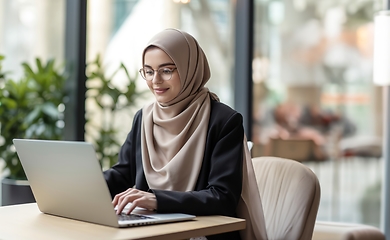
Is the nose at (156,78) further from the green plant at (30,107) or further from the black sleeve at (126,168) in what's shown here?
the green plant at (30,107)

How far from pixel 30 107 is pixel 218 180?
5.32ft

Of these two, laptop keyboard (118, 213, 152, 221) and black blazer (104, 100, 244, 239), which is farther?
black blazer (104, 100, 244, 239)

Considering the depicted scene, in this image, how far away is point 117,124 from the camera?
131 inches

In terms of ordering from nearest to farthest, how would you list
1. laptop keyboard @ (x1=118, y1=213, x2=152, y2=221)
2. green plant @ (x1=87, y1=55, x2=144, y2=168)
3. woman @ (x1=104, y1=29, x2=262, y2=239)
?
laptop keyboard @ (x1=118, y1=213, x2=152, y2=221)
woman @ (x1=104, y1=29, x2=262, y2=239)
green plant @ (x1=87, y1=55, x2=144, y2=168)

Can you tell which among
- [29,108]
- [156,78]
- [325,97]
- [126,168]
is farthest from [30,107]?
[325,97]

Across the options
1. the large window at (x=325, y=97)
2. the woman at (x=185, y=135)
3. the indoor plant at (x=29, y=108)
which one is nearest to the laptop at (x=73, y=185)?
the woman at (x=185, y=135)

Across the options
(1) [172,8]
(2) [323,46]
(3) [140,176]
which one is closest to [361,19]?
(2) [323,46]

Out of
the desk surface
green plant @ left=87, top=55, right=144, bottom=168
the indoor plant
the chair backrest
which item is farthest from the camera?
green plant @ left=87, top=55, right=144, bottom=168

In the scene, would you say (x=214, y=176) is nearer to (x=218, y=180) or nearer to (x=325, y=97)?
(x=218, y=180)

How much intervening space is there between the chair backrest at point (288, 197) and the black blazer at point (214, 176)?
23cm

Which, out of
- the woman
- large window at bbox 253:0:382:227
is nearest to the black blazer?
the woman

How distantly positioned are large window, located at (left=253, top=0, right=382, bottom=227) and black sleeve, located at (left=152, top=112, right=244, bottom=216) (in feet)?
6.57

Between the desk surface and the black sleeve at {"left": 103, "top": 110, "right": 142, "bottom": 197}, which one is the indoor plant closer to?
the black sleeve at {"left": 103, "top": 110, "right": 142, "bottom": 197}

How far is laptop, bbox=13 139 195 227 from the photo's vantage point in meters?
1.37
